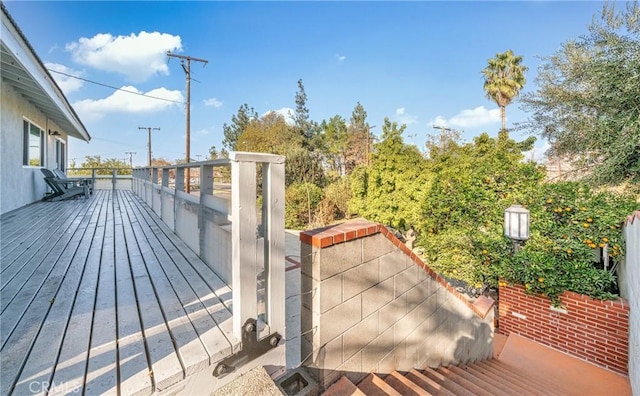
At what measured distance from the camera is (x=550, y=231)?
488cm

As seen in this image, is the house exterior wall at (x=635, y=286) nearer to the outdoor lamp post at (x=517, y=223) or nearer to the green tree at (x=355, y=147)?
the outdoor lamp post at (x=517, y=223)

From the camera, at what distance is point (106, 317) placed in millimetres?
1729

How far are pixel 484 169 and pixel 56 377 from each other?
277 inches

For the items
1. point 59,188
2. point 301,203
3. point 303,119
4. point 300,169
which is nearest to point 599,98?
point 301,203

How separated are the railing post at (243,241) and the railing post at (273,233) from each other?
0.26 ft

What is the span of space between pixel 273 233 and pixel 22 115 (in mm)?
8411

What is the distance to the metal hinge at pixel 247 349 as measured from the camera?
1.47m

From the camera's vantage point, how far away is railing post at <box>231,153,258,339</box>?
59.1 inches

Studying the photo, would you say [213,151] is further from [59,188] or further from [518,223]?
[518,223]

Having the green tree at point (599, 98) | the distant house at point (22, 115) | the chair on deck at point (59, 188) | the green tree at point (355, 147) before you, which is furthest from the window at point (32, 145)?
the green tree at point (355, 147)

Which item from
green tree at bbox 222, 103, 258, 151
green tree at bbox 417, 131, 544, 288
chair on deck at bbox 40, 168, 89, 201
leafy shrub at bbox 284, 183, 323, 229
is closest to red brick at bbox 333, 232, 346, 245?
green tree at bbox 417, 131, 544, 288

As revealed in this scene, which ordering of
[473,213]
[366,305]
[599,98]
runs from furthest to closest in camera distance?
1. [473,213]
2. [599,98]
3. [366,305]

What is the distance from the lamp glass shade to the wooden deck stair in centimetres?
196

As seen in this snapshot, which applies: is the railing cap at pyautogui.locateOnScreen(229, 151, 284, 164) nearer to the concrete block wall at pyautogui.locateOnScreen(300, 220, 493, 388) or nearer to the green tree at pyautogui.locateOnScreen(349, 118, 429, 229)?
the concrete block wall at pyautogui.locateOnScreen(300, 220, 493, 388)
